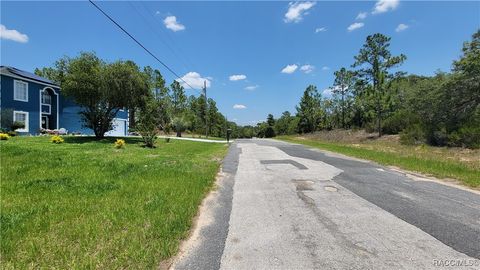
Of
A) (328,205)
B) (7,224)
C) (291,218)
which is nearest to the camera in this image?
(7,224)

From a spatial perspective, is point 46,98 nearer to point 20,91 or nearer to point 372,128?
point 20,91

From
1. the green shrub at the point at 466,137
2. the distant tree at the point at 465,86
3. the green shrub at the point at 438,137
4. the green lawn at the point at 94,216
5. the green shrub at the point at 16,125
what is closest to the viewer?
the green lawn at the point at 94,216

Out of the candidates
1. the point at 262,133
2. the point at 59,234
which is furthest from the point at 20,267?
the point at 262,133

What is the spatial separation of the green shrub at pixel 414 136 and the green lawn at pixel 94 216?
24215 millimetres

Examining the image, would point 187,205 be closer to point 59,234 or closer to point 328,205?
point 59,234

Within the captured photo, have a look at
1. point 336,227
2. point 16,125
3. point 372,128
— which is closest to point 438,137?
point 372,128

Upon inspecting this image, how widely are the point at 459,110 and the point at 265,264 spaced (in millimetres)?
27286

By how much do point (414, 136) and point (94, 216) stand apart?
1140 inches

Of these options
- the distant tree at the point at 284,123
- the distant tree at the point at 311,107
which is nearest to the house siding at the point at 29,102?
the distant tree at the point at 311,107

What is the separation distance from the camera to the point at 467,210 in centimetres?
555

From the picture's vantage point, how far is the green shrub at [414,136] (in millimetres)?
26234

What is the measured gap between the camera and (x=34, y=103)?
30.6 meters

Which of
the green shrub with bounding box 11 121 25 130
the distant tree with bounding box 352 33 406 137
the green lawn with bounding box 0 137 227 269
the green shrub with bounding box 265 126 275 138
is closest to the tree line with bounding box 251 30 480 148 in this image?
the distant tree with bounding box 352 33 406 137

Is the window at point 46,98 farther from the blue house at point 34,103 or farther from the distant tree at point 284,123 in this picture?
→ the distant tree at point 284,123
